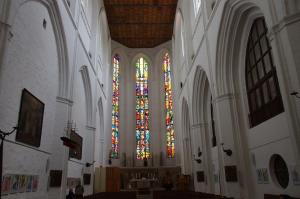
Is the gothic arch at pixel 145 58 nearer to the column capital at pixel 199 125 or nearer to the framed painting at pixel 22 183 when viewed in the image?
the column capital at pixel 199 125

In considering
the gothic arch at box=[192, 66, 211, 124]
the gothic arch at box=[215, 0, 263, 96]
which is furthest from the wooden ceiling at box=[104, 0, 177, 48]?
the gothic arch at box=[215, 0, 263, 96]

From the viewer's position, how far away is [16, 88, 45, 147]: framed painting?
25.7 ft

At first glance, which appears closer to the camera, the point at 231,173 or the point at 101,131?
the point at 231,173

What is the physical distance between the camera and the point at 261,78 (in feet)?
29.7

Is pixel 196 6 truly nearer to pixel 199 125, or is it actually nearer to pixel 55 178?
pixel 199 125

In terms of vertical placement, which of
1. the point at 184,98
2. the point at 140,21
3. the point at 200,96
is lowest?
the point at 200,96

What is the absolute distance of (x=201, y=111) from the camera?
631 inches

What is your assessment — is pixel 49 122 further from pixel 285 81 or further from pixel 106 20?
pixel 106 20

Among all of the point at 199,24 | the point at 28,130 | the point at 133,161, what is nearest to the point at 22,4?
the point at 28,130

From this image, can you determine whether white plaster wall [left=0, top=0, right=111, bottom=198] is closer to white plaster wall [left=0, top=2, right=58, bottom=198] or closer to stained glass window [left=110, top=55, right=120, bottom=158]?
white plaster wall [left=0, top=2, right=58, bottom=198]

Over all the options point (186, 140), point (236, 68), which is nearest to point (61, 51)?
point (236, 68)

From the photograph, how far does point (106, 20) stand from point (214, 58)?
13.8 meters

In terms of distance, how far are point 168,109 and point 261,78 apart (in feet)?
57.1

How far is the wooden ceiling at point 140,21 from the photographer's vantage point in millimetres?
21219
